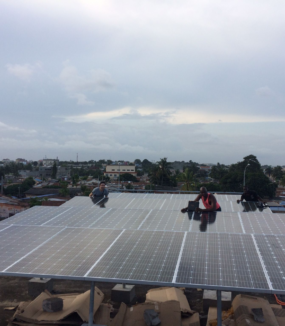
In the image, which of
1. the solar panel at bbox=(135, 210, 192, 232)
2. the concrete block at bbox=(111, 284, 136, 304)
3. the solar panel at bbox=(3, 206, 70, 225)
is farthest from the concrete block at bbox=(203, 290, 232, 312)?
the solar panel at bbox=(3, 206, 70, 225)

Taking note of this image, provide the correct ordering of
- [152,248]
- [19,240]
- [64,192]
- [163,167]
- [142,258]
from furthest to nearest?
1. [163,167]
2. [64,192]
3. [19,240]
4. [152,248]
5. [142,258]

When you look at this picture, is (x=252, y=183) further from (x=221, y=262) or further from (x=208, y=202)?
(x=221, y=262)

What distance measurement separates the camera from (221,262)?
7.60 m

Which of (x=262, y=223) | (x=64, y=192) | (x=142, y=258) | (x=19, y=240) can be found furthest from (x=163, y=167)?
(x=142, y=258)

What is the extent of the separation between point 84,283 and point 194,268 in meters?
8.16

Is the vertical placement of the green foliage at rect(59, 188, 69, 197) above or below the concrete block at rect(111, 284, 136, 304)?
below

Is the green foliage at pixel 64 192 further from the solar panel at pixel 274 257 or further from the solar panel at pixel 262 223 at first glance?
the solar panel at pixel 274 257

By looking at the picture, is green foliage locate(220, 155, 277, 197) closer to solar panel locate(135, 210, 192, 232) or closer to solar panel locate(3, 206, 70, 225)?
solar panel locate(135, 210, 192, 232)

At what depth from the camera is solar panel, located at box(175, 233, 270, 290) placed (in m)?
6.77

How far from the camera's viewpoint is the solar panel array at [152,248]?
23.2 ft

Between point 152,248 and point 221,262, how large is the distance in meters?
1.89

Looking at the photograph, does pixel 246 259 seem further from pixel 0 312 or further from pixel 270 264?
pixel 0 312

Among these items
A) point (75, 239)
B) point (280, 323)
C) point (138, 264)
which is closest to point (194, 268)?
point (138, 264)

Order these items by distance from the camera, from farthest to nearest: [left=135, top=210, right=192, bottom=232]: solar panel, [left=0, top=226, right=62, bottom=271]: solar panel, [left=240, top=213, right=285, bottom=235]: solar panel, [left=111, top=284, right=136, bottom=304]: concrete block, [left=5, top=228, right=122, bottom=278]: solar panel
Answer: [left=111, top=284, right=136, bottom=304]: concrete block
[left=135, top=210, right=192, bottom=232]: solar panel
[left=240, top=213, right=285, bottom=235]: solar panel
[left=0, top=226, right=62, bottom=271]: solar panel
[left=5, top=228, right=122, bottom=278]: solar panel
